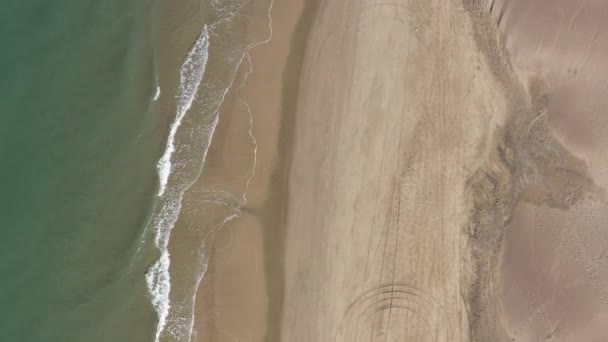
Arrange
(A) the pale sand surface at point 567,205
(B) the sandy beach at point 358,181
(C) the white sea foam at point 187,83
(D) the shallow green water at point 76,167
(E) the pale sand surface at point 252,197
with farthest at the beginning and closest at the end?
(A) the pale sand surface at point 567,205, (C) the white sea foam at point 187,83, (B) the sandy beach at point 358,181, (E) the pale sand surface at point 252,197, (D) the shallow green water at point 76,167

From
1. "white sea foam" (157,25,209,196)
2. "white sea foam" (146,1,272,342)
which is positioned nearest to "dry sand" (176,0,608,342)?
"white sea foam" (146,1,272,342)

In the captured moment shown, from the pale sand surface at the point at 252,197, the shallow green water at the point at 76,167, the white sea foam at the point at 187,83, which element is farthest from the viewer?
the white sea foam at the point at 187,83

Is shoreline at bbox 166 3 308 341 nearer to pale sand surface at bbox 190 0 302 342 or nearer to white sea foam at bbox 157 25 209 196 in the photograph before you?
pale sand surface at bbox 190 0 302 342

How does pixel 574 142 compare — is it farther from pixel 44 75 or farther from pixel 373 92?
pixel 44 75

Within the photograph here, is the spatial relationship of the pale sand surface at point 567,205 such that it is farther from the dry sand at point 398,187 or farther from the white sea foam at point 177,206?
the white sea foam at point 177,206

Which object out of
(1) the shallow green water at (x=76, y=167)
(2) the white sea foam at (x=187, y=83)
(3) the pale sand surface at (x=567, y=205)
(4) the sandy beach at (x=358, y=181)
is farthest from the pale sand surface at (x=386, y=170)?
(1) the shallow green water at (x=76, y=167)
